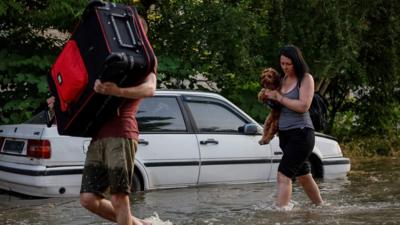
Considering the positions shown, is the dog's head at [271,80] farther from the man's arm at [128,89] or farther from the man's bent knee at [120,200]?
the man's bent knee at [120,200]

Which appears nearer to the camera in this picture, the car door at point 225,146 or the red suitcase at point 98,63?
the red suitcase at point 98,63

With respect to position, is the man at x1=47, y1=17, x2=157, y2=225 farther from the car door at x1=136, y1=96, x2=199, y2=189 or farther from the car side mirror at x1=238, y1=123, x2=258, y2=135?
the car side mirror at x1=238, y1=123, x2=258, y2=135

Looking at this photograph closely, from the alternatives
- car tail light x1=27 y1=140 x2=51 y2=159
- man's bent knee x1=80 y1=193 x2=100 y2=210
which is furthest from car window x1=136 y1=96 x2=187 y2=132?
man's bent knee x1=80 y1=193 x2=100 y2=210

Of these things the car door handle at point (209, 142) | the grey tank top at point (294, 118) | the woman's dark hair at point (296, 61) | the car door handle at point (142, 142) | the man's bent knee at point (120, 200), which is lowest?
the car door handle at point (209, 142)

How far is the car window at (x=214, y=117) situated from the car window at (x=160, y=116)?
0.78ft

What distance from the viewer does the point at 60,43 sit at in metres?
11.5

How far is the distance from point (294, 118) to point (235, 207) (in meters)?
1.39

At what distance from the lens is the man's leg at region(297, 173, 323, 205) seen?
743 cm

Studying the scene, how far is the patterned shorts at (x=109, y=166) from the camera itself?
5141 millimetres

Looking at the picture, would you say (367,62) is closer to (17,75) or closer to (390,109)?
(390,109)

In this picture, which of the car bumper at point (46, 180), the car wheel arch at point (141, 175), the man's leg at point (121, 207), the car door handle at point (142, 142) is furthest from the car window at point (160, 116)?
the man's leg at point (121, 207)

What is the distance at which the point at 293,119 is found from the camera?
7.12 meters

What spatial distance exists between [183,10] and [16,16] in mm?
3046

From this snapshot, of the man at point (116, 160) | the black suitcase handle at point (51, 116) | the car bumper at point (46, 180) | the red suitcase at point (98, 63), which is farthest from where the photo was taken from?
the car bumper at point (46, 180)
